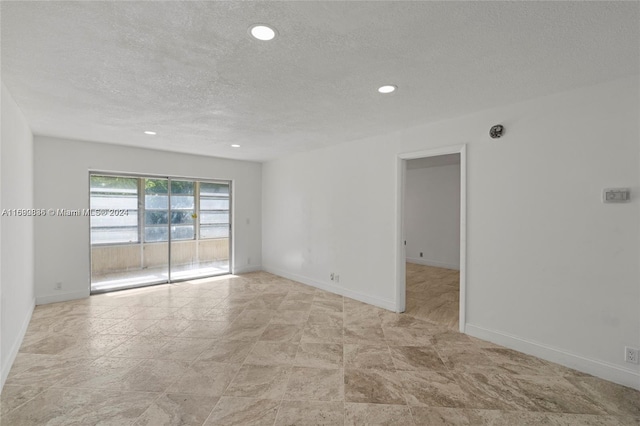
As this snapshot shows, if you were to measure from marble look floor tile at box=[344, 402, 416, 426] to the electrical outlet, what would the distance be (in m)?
1.91

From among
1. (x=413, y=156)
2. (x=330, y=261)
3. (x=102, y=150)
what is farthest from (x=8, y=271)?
(x=413, y=156)

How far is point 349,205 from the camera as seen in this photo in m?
4.84

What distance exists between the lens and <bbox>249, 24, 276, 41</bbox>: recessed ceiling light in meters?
1.77

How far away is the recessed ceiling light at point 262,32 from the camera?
1767 millimetres

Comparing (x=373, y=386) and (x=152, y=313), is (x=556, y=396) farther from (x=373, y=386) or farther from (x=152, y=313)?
(x=152, y=313)

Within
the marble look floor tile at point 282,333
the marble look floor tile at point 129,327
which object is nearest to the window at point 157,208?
the marble look floor tile at point 129,327

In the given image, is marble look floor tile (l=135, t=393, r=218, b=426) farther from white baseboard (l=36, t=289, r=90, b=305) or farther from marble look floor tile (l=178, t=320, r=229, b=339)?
white baseboard (l=36, t=289, r=90, b=305)

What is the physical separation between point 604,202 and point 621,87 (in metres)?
0.96

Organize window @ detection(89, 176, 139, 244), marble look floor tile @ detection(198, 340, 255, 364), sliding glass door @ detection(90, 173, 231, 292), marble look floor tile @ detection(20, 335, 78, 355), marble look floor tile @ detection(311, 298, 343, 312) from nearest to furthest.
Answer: marble look floor tile @ detection(198, 340, 255, 364) < marble look floor tile @ detection(20, 335, 78, 355) < marble look floor tile @ detection(311, 298, 343, 312) < window @ detection(89, 176, 139, 244) < sliding glass door @ detection(90, 173, 231, 292)

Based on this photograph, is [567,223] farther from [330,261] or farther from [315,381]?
[330,261]

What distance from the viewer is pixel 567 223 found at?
9.00 feet

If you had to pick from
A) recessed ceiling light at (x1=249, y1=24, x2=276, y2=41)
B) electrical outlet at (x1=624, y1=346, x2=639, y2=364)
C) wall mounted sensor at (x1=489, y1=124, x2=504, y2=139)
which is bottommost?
electrical outlet at (x1=624, y1=346, x2=639, y2=364)

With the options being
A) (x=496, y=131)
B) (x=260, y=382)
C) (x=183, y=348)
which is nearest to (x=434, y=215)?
(x=496, y=131)

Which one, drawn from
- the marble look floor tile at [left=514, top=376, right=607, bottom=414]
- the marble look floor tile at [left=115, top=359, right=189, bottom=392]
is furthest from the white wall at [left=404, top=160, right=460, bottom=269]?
the marble look floor tile at [left=115, top=359, right=189, bottom=392]
